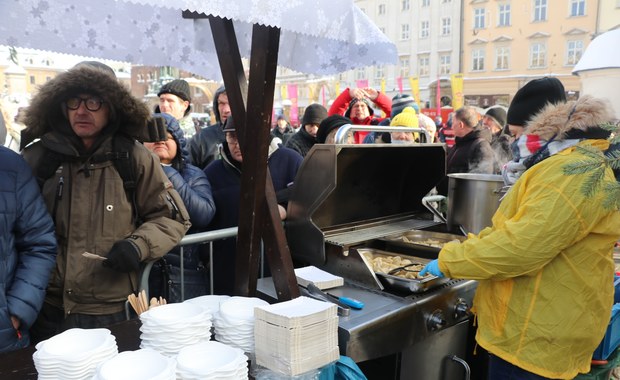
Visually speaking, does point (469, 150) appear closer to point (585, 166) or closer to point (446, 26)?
point (585, 166)

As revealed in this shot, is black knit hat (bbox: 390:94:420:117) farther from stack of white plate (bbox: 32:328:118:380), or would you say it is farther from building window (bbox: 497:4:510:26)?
building window (bbox: 497:4:510:26)

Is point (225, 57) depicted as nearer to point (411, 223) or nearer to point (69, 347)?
point (69, 347)

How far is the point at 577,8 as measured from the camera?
101ft

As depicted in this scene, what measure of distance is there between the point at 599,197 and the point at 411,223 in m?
1.61

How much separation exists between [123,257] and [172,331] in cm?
64

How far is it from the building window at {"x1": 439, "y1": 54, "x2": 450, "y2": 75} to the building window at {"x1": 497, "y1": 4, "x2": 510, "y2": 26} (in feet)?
14.6

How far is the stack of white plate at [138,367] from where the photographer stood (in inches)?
53.6

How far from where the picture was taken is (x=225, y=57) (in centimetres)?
206

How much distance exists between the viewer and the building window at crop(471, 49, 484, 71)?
35228mm

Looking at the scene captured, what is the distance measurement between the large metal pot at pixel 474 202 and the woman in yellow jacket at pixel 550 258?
3.86 feet

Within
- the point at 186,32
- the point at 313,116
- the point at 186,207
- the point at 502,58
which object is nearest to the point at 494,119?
the point at 313,116

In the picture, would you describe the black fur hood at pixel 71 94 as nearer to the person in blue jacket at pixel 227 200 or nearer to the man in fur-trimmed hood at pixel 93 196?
the man in fur-trimmed hood at pixel 93 196

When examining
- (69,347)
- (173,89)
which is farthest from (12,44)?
(173,89)

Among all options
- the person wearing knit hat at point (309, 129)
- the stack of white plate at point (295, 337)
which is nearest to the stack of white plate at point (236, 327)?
the stack of white plate at point (295, 337)
